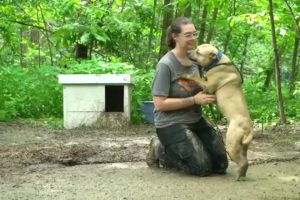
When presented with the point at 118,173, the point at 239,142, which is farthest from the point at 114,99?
the point at 239,142

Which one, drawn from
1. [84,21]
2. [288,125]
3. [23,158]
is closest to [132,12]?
[84,21]

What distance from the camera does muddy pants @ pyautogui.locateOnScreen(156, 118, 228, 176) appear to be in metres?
4.54

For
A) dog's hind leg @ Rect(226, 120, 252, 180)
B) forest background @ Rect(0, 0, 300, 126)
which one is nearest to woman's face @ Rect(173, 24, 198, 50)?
dog's hind leg @ Rect(226, 120, 252, 180)

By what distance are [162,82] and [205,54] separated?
466 millimetres

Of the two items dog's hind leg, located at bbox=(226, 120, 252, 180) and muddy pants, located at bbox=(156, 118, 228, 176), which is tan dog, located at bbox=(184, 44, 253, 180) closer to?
dog's hind leg, located at bbox=(226, 120, 252, 180)

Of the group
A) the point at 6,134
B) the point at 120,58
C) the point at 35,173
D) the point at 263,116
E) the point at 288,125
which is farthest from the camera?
the point at 120,58

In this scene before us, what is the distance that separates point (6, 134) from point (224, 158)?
13.0 feet

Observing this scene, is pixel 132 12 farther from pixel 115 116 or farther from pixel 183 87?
pixel 183 87

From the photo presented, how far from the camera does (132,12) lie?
37.8ft

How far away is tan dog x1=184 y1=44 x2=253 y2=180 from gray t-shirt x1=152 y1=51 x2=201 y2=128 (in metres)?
0.15

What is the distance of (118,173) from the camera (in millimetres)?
4641

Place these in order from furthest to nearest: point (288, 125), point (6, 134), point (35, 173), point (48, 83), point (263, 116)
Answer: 1. point (48, 83)
2. point (263, 116)
3. point (288, 125)
4. point (6, 134)
5. point (35, 173)

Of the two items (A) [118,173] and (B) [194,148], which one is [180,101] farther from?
(A) [118,173]

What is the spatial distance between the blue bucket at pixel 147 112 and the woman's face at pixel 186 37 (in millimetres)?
4244
